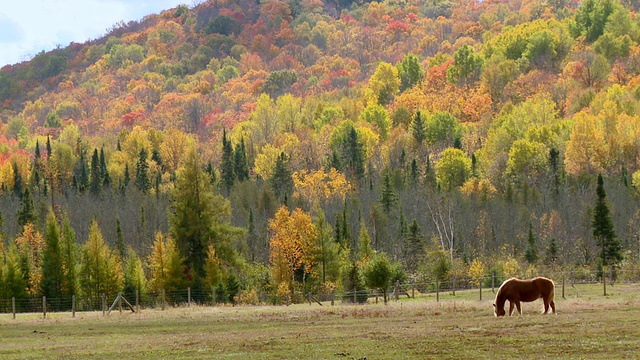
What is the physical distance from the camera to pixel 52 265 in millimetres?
84062

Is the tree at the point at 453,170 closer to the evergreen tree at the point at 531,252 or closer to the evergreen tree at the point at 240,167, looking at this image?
the evergreen tree at the point at 240,167

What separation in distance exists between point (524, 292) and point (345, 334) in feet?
32.4

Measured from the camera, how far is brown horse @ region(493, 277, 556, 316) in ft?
135

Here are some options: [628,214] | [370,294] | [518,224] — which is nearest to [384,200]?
[518,224]

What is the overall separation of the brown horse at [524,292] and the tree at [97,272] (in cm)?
4887

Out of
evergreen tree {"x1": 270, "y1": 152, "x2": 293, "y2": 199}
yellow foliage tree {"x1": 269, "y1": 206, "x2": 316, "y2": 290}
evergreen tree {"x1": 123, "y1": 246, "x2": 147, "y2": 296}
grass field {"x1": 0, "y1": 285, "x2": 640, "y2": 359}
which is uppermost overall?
evergreen tree {"x1": 270, "y1": 152, "x2": 293, "y2": 199}

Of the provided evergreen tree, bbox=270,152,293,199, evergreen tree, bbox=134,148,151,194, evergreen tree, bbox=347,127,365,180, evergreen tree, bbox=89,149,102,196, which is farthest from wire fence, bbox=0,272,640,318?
evergreen tree, bbox=89,149,102,196

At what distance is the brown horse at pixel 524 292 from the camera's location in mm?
41062

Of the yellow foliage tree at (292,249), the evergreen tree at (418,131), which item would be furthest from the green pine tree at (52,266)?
the evergreen tree at (418,131)

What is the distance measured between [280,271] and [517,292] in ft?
152

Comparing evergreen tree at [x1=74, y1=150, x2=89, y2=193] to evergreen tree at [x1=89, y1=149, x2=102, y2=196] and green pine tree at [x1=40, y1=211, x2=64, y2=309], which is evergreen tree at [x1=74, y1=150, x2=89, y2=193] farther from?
green pine tree at [x1=40, y1=211, x2=64, y2=309]

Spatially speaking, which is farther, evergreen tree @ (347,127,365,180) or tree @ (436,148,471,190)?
evergreen tree @ (347,127,365,180)

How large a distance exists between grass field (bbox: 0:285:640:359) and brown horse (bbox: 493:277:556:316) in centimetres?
74

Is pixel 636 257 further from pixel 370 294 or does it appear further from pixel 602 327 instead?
pixel 602 327
